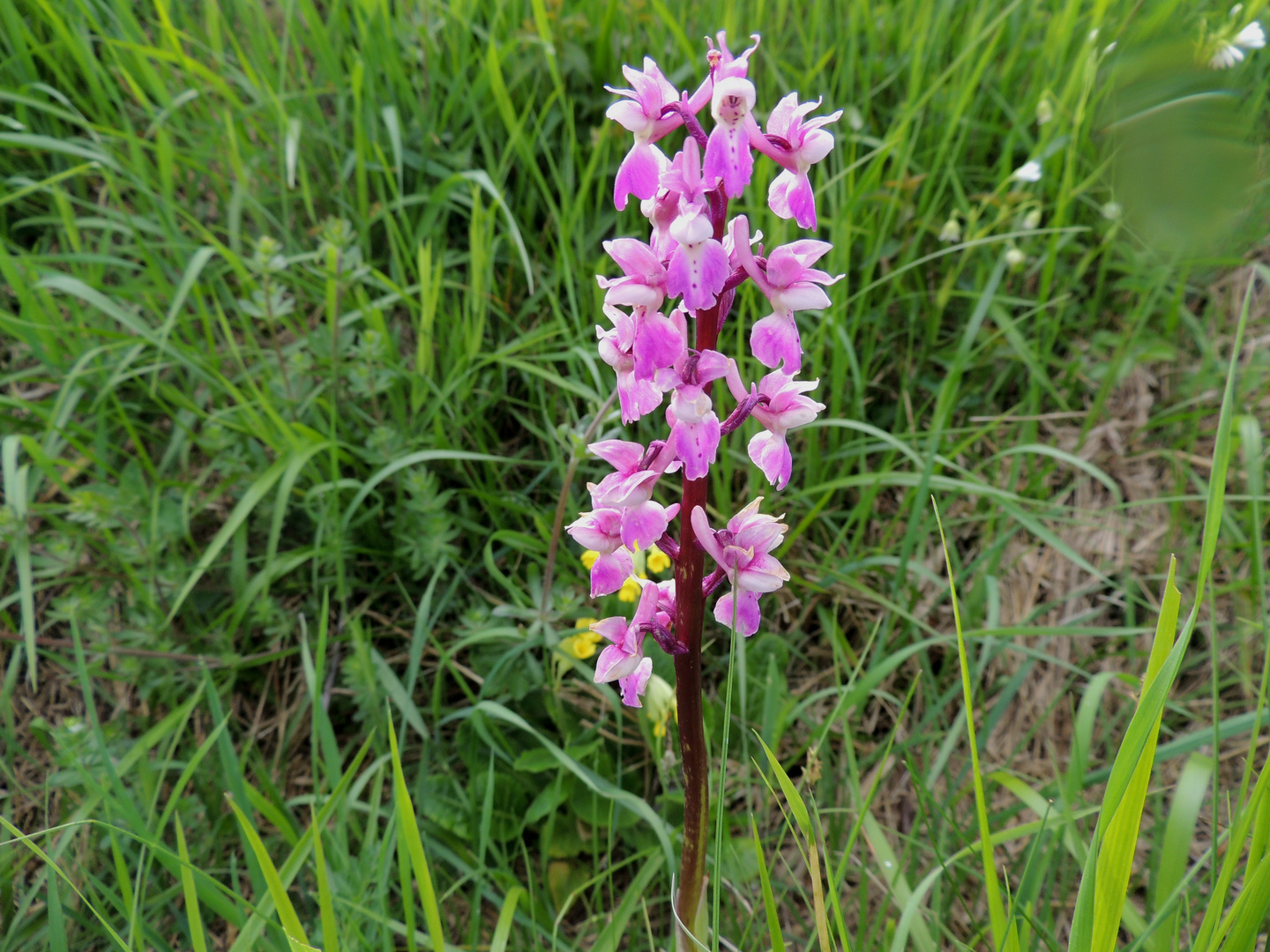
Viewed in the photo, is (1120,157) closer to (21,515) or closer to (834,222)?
(834,222)

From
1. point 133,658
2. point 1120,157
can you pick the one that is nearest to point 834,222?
point 1120,157

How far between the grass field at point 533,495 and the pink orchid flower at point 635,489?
0.49 m

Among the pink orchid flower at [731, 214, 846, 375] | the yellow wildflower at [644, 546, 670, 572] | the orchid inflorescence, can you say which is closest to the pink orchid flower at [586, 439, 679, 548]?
the orchid inflorescence

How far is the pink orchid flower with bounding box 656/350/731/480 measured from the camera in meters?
1.11

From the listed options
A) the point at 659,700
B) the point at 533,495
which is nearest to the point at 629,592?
the point at 659,700

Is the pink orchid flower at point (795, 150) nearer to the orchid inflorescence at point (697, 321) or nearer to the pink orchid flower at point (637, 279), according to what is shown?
the orchid inflorescence at point (697, 321)

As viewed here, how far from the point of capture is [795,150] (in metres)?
1.15

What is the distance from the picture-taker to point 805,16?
312cm

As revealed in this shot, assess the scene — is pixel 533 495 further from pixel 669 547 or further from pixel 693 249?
pixel 693 249

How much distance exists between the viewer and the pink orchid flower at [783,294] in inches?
45.4

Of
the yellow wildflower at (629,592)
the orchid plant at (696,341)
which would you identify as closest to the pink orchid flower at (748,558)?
the orchid plant at (696,341)

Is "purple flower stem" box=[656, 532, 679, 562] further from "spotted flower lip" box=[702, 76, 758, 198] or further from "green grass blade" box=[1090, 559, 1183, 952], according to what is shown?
"green grass blade" box=[1090, 559, 1183, 952]

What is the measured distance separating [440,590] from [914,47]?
2406mm

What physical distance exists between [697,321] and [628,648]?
1.71 feet
